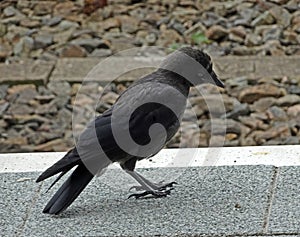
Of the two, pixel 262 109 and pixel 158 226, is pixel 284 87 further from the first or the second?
pixel 158 226

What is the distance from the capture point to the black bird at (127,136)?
489 cm

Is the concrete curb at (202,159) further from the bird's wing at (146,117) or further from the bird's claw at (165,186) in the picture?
the bird's wing at (146,117)

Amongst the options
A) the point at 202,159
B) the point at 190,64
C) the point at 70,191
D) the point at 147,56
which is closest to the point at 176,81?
the point at 190,64

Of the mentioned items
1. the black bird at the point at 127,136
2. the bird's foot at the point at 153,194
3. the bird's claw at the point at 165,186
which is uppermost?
the black bird at the point at 127,136

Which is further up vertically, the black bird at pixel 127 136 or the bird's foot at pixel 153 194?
the black bird at pixel 127 136

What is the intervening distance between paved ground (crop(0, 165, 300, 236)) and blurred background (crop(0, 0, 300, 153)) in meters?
1.82

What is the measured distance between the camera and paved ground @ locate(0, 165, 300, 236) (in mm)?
4773

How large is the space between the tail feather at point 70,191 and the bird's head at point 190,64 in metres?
0.77

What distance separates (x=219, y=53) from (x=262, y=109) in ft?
3.87

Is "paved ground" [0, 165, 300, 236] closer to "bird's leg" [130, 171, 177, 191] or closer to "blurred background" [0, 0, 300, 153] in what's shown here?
"bird's leg" [130, 171, 177, 191]

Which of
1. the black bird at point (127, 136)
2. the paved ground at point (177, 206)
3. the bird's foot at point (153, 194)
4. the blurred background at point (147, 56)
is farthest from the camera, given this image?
the blurred background at point (147, 56)

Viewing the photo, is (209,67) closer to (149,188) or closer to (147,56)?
(149,188)

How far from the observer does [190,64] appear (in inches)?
208

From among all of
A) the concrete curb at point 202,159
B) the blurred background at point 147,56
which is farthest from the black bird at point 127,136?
the blurred background at point 147,56
